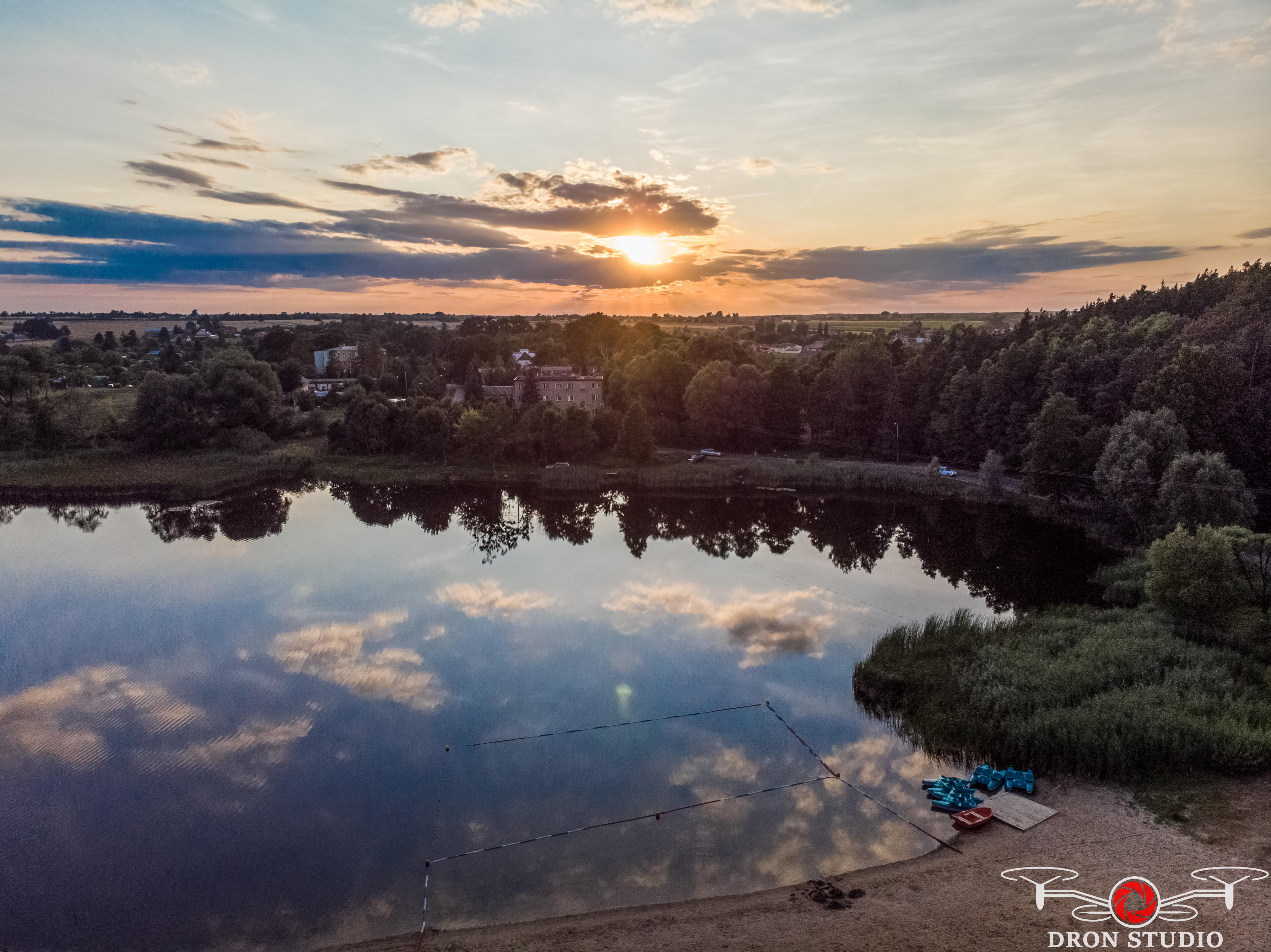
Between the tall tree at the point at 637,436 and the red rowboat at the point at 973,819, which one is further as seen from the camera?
the tall tree at the point at 637,436

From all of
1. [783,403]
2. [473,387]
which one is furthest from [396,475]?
[783,403]

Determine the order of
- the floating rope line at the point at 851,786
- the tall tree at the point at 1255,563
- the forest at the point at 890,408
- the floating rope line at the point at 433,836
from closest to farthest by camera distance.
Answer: the floating rope line at the point at 433,836 < the floating rope line at the point at 851,786 < the tall tree at the point at 1255,563 < the forest at the point at 890,408

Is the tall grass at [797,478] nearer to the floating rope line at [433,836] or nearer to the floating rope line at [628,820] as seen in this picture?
the floating rope line at [628,820]

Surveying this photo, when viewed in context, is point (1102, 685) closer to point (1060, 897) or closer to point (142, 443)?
point (1060, 897)

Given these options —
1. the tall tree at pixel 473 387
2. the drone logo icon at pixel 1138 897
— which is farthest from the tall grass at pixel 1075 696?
the tall tree at pixel 473 387

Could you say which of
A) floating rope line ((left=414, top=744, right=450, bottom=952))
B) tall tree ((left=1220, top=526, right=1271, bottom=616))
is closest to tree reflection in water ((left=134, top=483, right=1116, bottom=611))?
tall tree ((left=1220, top=526, right=1271, bottom=616))

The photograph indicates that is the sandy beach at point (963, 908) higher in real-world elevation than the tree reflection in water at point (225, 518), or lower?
lower
